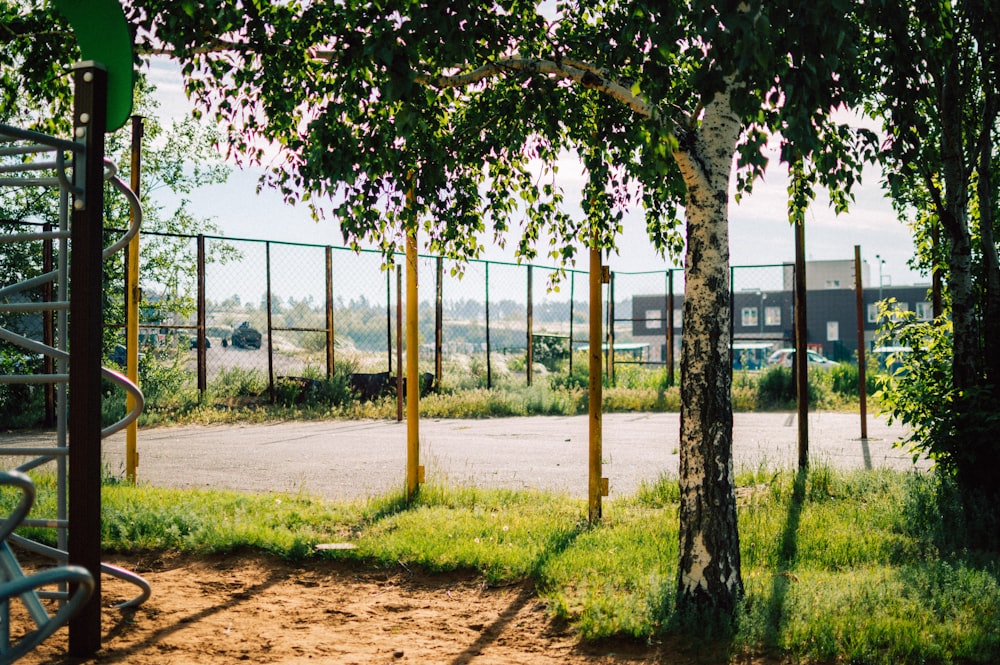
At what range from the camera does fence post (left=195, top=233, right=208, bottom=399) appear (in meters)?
14.6

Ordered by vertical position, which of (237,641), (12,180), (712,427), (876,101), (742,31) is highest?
(876,101)

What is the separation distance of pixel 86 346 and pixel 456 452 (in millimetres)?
7336

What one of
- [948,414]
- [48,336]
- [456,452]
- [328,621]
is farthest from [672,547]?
[48,336]

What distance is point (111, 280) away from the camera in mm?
14953

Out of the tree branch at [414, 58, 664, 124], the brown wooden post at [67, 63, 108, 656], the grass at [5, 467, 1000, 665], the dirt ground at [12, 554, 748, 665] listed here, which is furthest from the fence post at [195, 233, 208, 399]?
the brown wooden post at [67, 63, 108, 656]

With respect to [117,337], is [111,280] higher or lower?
higher

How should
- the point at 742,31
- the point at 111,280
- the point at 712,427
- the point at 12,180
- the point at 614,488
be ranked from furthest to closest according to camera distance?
the point at 111,280
the point at 614,488
the point at 712,427
the point at 12,180
the point at 742,31

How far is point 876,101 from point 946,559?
3.42m

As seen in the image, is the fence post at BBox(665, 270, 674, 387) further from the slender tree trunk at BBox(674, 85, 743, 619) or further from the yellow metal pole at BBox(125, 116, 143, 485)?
the slender tree trunk at BBox(674, 85, 743, 619)

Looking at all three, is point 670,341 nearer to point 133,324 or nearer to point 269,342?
point 269,342

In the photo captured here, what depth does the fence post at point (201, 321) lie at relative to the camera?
48.0 feet

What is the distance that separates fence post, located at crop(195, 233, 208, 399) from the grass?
7.84 m

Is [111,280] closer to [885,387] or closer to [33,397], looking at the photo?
[33,397]

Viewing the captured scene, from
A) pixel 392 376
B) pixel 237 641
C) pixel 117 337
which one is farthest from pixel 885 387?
pixel 117 337
